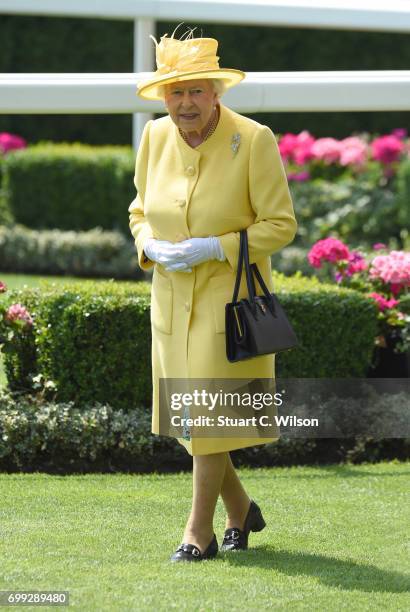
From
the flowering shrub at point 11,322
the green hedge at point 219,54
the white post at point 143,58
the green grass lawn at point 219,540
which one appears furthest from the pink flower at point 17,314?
the green hedge at point 219,54

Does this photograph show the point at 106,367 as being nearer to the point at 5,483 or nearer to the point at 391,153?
the point at 5,483

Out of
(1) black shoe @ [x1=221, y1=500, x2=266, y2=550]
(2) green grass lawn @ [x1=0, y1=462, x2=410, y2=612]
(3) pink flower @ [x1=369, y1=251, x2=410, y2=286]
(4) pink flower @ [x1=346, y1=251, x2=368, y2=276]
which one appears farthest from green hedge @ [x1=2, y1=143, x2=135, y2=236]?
(1) black shoe @ [x1=221, y1=500, x2=266, y2=550]

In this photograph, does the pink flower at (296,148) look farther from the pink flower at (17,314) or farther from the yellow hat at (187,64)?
the yellow hat at (187,64)

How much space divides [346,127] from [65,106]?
34.5 ft

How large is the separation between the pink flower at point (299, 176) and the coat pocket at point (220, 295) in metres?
8.36

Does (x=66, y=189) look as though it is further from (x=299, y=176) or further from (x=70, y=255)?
(x=299, y=176)

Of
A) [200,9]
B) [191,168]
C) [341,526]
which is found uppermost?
[200,9]

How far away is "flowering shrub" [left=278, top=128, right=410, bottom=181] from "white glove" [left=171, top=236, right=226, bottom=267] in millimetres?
8270

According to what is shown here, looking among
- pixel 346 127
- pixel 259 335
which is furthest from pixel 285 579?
pixel 346 127

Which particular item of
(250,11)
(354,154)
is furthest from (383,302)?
(354,154)

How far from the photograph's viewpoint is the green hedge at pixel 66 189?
13070mm

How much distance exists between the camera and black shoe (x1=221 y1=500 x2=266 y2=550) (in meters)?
4.79

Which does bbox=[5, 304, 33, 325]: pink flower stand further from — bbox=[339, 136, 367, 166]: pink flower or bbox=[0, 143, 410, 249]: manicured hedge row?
bbox=[339, 136, 367, 166]: pink flower

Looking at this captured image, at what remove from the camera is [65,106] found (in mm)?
6074
